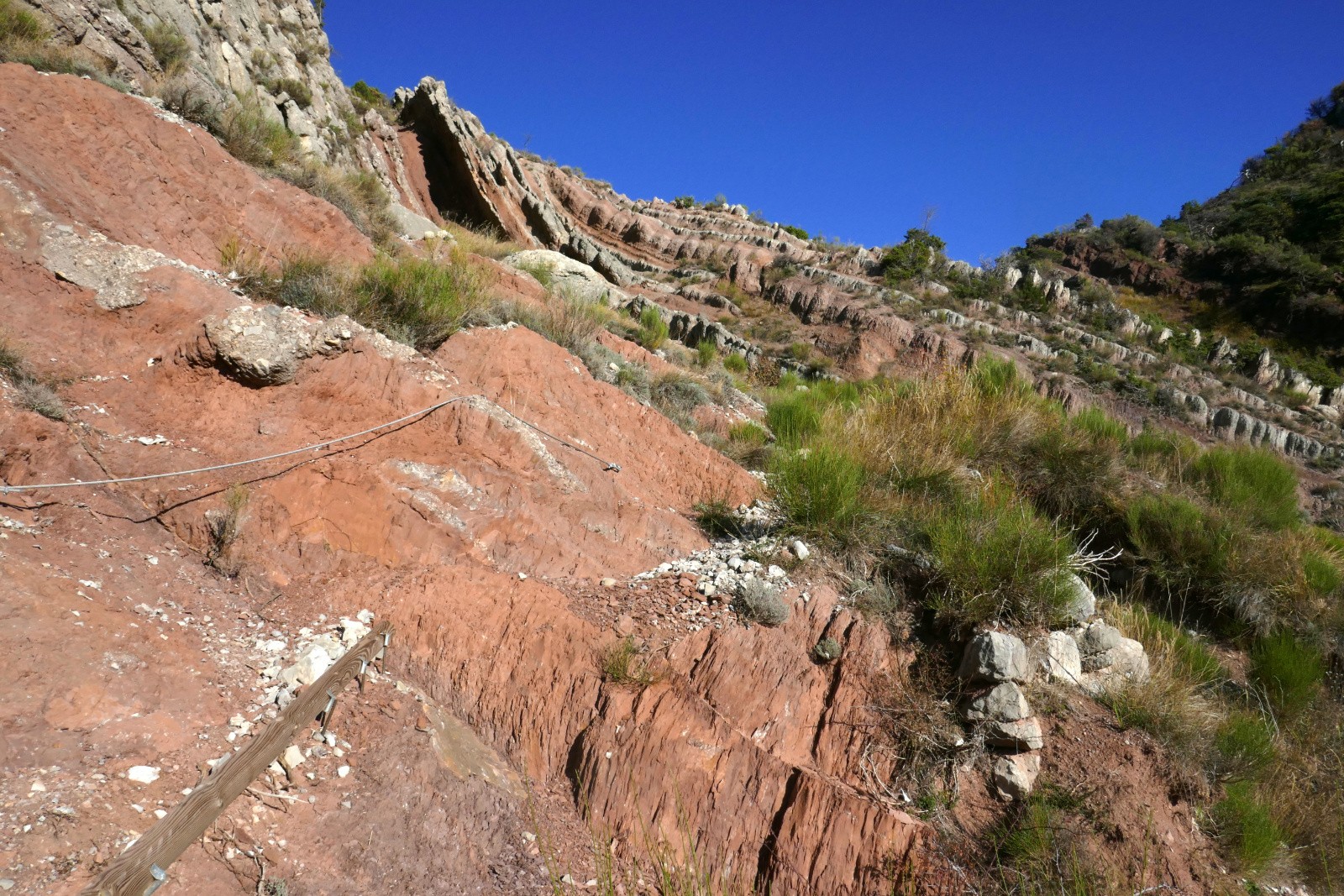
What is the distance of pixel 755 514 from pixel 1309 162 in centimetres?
4806

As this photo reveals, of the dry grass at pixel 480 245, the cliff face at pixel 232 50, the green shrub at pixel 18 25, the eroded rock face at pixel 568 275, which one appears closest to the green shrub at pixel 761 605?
the dry grass at pixel 480 245

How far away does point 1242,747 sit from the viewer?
354 centimetres

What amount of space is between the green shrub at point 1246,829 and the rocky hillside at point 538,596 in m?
0.02

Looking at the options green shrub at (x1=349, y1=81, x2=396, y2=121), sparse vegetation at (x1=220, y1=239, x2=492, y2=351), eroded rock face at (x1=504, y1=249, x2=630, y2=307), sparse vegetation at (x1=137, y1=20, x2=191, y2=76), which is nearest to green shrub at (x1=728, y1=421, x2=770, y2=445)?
sparse vegetation at (x1=220, y1=239, x2=492, y2=351)

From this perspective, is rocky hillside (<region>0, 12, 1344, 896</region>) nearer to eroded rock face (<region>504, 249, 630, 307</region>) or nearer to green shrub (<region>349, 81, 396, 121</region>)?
eroded rock face (<region>504, 249, 630, 307</region>)

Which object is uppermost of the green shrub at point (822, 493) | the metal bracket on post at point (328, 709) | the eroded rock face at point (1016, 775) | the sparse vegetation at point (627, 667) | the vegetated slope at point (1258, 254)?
the vegetated slope at point (1258, 254)

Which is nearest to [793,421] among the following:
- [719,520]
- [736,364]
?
[719,520]

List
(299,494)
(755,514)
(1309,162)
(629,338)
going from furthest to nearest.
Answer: (1309,162)
(629,338)
(755,514)
(299,494)

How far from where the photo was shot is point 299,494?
13.0ft

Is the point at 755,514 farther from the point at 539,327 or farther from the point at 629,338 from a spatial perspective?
the point at 629,338

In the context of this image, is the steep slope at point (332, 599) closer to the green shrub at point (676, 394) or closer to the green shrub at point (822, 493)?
the green shrub at point (822, 493)

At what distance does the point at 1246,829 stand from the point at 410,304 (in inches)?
271

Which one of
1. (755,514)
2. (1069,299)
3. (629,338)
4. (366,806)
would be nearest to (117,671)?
(366,806)

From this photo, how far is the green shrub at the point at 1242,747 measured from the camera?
344 centimetres
